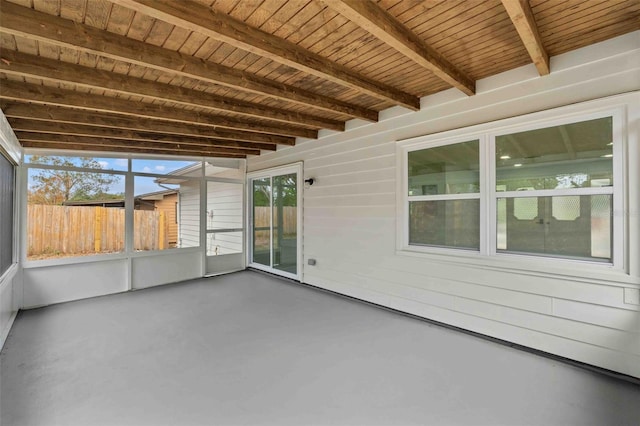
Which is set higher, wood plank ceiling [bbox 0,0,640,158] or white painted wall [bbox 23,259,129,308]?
wood plank ceiling [bbox 0,0,640,158]

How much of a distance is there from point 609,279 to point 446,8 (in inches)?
103

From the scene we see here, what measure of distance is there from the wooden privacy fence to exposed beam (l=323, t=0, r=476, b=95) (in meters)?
5.27

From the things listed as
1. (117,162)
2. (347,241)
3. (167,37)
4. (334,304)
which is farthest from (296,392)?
(117,162)

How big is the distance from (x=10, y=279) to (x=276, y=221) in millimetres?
4100

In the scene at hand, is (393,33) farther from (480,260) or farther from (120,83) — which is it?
(120,83)

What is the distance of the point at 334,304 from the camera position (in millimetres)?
4344

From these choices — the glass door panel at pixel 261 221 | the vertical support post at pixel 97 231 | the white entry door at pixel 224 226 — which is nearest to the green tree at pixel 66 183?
the vertical support post at pixel 97 231

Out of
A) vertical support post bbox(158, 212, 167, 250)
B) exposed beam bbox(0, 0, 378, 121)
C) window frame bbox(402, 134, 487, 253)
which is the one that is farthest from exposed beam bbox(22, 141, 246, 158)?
window frame bbox(402, 134, 487, 253)

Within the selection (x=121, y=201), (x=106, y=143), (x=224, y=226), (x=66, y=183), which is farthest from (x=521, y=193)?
(x=66, y=183)

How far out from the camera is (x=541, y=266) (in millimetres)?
2836

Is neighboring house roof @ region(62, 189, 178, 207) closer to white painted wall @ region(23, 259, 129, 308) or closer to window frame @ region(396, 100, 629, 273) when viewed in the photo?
white painted wall @ region(23, 259, 129, 308)

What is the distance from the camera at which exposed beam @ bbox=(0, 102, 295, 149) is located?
3.37 meters

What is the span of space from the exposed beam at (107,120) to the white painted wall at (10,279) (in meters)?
0.20

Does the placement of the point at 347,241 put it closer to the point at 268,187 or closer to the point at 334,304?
the point at 334,304
